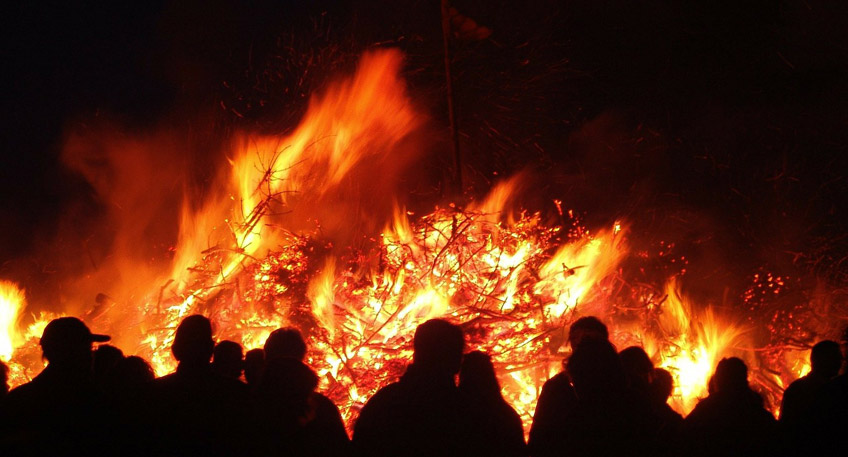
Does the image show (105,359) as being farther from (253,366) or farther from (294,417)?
(294,417)

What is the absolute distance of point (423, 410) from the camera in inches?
116

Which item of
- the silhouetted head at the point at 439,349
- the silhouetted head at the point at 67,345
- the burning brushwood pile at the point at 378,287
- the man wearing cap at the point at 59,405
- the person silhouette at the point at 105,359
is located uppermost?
the burning brushwood pile at the point at 378,287

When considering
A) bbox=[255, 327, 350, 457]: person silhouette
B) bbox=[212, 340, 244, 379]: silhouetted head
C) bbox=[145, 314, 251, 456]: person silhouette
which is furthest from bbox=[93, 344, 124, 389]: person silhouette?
bbox=[255, 327, 350, 457]: person silhouette

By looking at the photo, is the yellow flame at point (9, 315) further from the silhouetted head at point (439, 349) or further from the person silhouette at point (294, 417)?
the silhouetted head at point (439, 349)

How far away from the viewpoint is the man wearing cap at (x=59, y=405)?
2.85m

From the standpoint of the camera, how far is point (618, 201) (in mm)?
10344

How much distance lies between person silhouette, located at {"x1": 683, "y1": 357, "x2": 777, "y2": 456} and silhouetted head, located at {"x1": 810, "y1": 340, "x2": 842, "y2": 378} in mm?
938

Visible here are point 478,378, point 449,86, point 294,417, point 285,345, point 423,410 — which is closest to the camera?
point 423,410

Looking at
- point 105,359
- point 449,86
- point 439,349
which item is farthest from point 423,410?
point 449,86

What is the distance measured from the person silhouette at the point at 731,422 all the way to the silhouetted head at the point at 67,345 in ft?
9.67

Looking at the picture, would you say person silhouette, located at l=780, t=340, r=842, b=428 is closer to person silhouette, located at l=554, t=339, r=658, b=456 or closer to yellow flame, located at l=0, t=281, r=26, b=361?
person silhouette, located at l=554, t=339, r=658, b=456

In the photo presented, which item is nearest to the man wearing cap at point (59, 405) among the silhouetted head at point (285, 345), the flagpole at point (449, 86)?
the silhouetted head at point (285, 345)

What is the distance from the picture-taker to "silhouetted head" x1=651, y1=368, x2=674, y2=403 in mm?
4037

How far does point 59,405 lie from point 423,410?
1.55 meters
